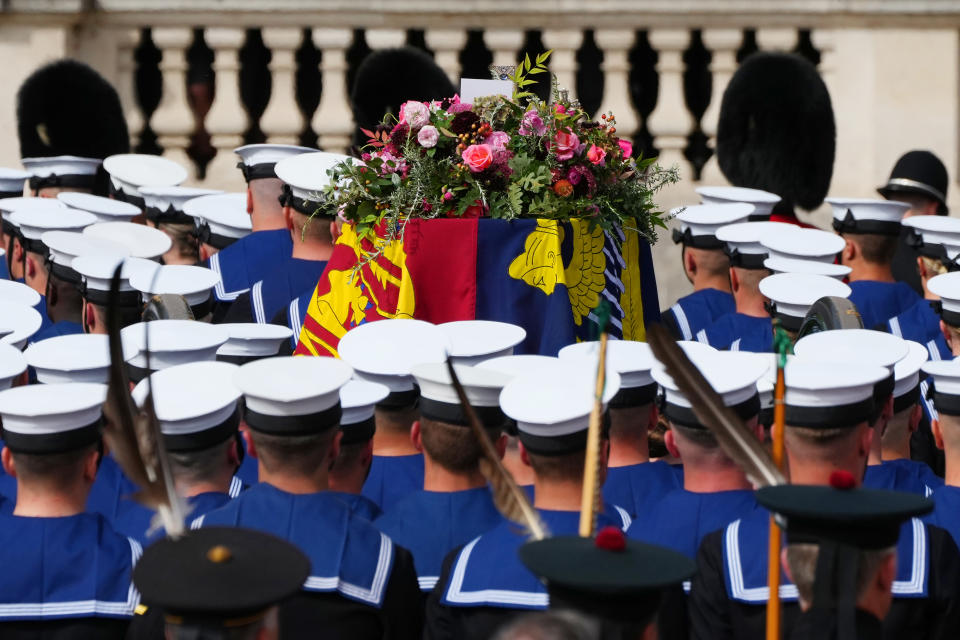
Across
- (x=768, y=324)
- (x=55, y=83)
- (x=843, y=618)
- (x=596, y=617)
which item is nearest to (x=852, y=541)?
(x=843, y=618)

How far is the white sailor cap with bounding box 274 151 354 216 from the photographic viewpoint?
6.95m

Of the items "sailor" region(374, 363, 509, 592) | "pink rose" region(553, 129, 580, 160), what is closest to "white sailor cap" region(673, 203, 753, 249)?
"pink rose" region(553, 129, 580, 160)

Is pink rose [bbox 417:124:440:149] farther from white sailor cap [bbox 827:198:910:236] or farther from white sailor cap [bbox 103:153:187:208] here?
white sailor cap [bbox 103:153:187:208]

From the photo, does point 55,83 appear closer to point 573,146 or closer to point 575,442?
point 573,146

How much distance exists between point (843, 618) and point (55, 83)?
767cm

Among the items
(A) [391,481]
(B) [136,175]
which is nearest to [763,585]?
(A) [391,481]

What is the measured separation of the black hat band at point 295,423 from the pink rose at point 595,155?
2.42m

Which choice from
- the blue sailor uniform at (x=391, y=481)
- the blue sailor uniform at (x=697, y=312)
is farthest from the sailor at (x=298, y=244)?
the blue sailor uniform at (x=391, y=481)

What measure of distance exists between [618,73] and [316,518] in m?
6.40

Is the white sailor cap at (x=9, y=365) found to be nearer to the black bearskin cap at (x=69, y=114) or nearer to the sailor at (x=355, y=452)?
the sailor at (x=355, y=452)

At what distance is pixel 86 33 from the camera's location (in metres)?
9.97

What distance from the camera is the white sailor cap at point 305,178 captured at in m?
6.95

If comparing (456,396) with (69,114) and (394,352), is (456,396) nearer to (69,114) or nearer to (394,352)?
(394,352)

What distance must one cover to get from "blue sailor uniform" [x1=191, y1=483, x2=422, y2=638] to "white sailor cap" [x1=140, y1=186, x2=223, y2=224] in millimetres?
4499
